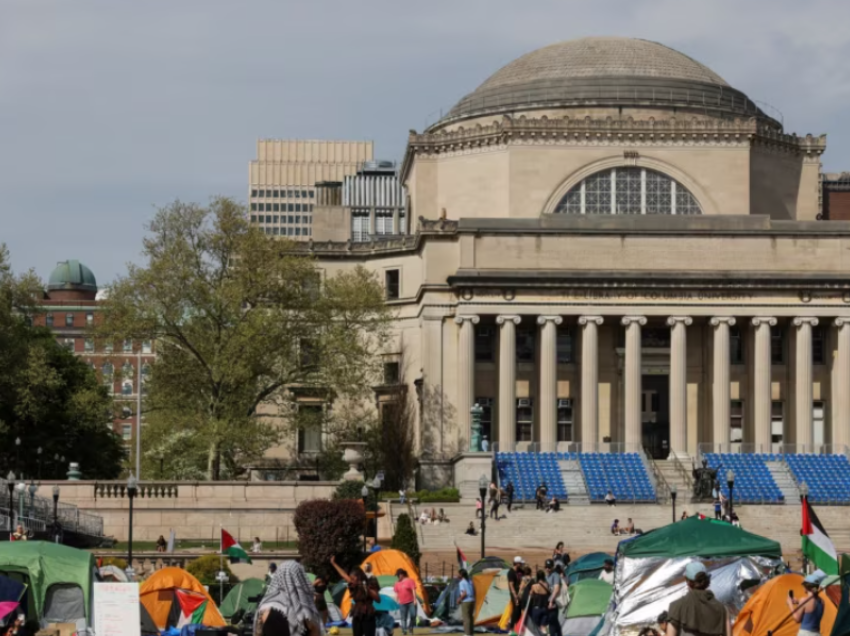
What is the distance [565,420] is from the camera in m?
88.4

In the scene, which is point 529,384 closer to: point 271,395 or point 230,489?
point 271,395

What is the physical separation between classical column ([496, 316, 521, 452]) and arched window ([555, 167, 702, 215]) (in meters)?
9.31

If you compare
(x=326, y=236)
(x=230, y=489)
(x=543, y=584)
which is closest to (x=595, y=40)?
(x=326, y=236)

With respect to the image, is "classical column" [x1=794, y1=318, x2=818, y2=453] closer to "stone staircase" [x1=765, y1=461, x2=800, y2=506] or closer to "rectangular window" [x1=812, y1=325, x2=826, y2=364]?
"rectangular window" [x1=812, y1=325, x2=826, y2=364]

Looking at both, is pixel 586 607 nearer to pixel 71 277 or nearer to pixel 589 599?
pixel 589 599

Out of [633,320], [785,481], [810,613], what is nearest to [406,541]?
[785,481]

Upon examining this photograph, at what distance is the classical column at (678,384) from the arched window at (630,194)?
29.1 feet

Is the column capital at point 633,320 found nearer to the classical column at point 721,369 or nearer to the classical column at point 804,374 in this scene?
the classical column at point 721,369

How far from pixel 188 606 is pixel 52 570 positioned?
4.52 m

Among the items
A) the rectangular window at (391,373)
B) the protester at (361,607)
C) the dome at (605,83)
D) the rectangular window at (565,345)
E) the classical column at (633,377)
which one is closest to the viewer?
the protester at (361,607)

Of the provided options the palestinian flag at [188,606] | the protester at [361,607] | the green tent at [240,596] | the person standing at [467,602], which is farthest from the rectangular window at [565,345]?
the protester at [361,607]

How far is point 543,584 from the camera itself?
112 ft

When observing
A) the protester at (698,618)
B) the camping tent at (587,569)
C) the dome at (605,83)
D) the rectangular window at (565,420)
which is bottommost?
the camping tent at (587,569)

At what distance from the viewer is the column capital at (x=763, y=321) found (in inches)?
3386
